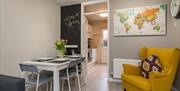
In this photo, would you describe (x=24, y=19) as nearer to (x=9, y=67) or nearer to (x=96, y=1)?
(x=9, y=67)

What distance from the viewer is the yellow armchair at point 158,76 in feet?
7.37

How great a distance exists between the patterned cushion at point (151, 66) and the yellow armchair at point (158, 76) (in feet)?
0.39

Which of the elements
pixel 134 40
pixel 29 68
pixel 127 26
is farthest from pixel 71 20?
pixel 29 68

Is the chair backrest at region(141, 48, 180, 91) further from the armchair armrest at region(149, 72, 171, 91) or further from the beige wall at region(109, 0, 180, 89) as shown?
the beige wall at region(109, 0, 180, 89)

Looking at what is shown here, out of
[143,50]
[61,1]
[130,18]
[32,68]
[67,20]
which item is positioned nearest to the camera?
[32,68]

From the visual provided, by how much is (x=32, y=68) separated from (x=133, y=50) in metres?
2.43

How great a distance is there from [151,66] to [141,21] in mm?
1284

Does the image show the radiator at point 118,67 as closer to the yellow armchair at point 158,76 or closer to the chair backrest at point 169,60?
the yellow armchair at point 158,76

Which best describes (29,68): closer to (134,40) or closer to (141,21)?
(134,40)

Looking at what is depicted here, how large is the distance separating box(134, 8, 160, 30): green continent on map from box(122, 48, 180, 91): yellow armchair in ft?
2.70

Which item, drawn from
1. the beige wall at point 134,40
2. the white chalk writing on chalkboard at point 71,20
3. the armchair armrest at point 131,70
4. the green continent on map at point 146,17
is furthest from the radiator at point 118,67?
the white chalk writing on chalkboard at point 71,20

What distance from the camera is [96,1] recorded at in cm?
406

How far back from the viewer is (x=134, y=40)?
358 cm

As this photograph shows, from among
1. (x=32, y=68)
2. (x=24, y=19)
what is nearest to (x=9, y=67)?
(x=32, y=68)
